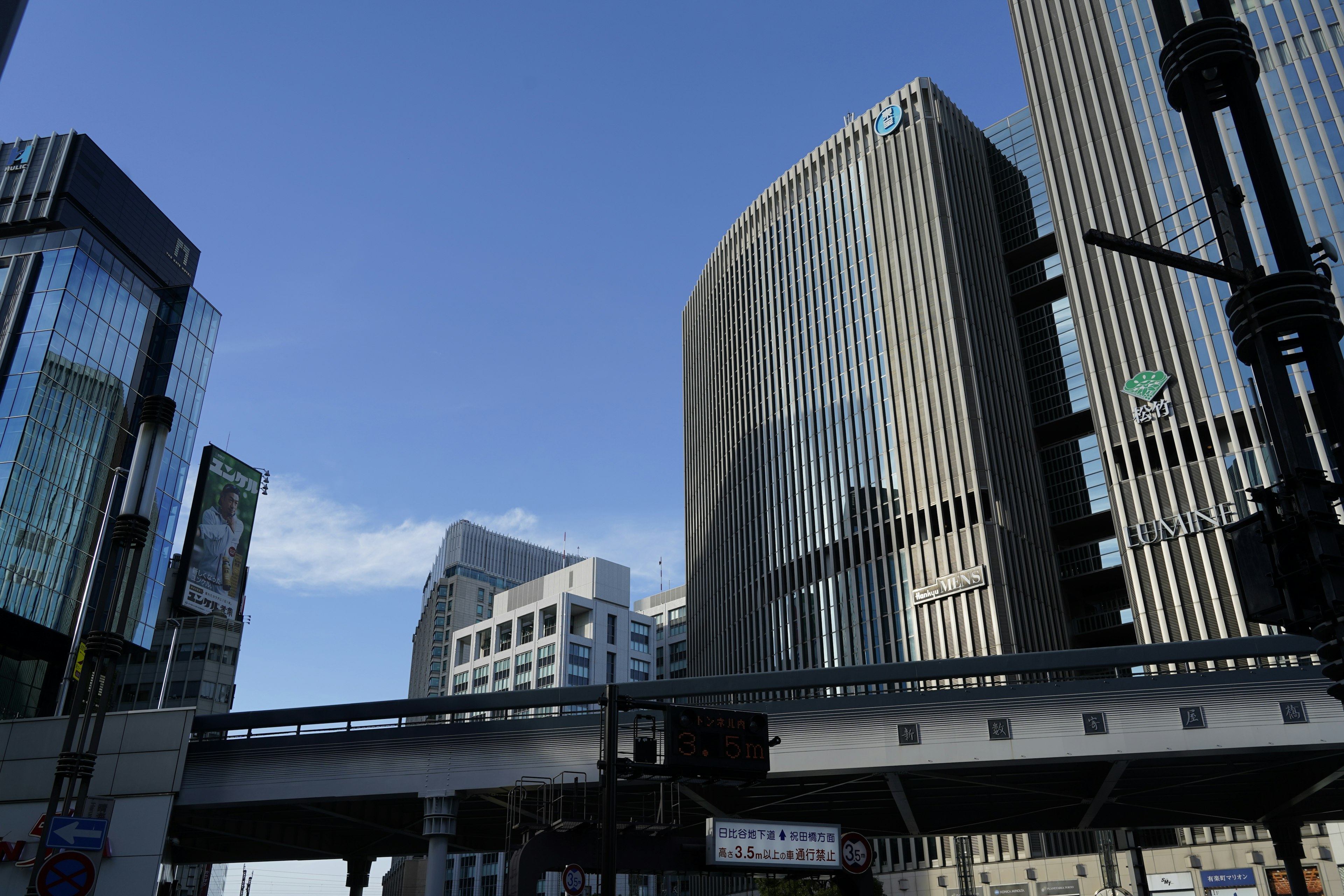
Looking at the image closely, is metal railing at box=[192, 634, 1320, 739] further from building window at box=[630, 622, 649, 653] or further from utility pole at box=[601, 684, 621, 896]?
building window at box=[630, 622, 649, 653]

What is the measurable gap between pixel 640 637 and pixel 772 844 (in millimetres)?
132780

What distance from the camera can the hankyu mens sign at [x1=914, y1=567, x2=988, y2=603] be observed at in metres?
74.2

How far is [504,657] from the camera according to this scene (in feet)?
500

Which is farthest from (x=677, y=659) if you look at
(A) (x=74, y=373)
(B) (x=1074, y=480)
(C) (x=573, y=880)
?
(C) (x=573, y=880)

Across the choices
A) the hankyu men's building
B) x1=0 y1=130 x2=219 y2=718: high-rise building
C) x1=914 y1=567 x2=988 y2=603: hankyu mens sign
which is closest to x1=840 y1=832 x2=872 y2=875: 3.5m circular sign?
the hankyu men's building

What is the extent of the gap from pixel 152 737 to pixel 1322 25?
267 feet

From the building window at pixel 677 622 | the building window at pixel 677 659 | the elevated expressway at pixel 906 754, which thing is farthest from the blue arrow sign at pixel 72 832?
the building window at pixel 677 622

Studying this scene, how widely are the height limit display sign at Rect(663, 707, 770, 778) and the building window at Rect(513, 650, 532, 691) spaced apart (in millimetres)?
128395

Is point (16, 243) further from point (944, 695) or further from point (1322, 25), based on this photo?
point (1322, 25)

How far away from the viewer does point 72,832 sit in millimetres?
16953

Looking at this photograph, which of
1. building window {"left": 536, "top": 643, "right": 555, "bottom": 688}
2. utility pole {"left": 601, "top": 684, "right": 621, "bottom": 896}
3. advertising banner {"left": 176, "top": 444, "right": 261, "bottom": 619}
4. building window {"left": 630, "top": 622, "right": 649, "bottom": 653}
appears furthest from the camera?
building window {"left": 630, "top": 622, "right": 649, "bottom": 653}

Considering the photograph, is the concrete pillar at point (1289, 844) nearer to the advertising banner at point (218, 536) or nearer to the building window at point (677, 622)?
the advertising banner at point (218, 536)

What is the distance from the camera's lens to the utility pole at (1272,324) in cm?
895

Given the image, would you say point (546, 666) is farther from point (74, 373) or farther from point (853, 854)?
point (853, 854)
